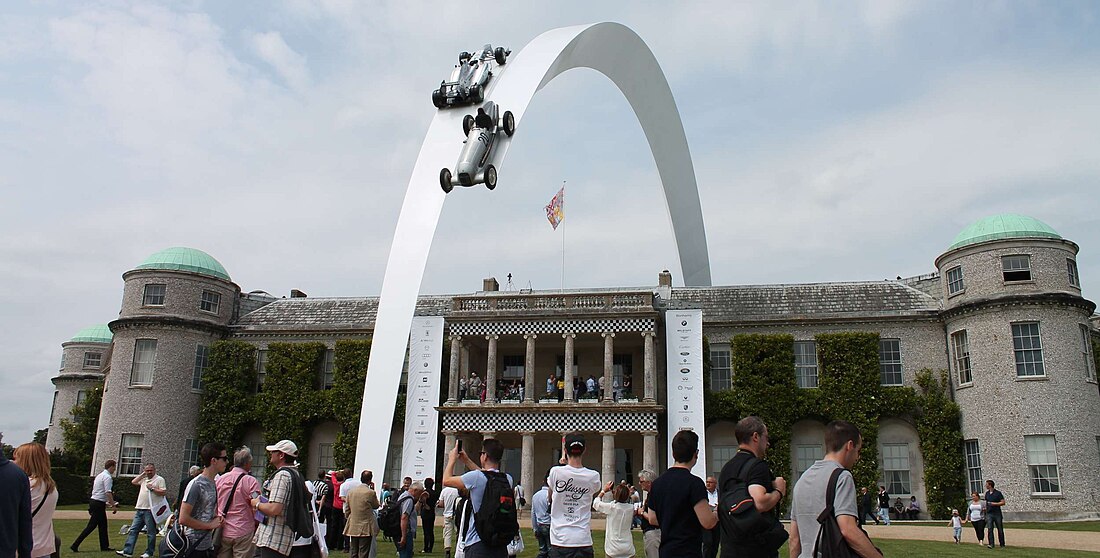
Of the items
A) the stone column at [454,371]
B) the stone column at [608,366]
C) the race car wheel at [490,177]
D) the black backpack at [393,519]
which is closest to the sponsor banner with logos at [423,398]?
the stone column at [454,371]

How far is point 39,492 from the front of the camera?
6.04 m

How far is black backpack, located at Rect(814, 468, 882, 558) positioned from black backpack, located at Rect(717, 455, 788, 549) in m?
0.45

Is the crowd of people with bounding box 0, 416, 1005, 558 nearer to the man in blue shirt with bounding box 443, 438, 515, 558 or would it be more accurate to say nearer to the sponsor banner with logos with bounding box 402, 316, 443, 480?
the man in blue shirt with bounding box 443, 438, 515, 558

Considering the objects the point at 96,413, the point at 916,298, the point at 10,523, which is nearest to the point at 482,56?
the point at 10,523

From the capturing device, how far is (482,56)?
63.0ft

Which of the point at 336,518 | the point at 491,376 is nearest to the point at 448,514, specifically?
the point at 336,518

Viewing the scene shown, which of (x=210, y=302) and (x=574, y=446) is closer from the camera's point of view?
(x=574, y=446)

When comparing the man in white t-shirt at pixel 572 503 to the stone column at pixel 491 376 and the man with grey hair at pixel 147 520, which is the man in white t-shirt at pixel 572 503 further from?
the stone column at pixel 491 376

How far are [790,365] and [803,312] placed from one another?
218 centimetres

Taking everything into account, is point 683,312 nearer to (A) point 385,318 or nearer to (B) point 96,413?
(A) point 385,318

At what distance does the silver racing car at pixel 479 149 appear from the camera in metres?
16.2

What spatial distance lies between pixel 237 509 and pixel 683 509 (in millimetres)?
4022

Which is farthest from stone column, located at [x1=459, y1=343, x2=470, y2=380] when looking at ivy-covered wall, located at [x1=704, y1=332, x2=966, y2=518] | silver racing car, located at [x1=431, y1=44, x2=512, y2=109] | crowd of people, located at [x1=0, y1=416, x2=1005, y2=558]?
crowd of people, located at [x1=0, y1=416, x2=1005, y2=558]

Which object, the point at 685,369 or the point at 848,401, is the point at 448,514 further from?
the point at 848,401
